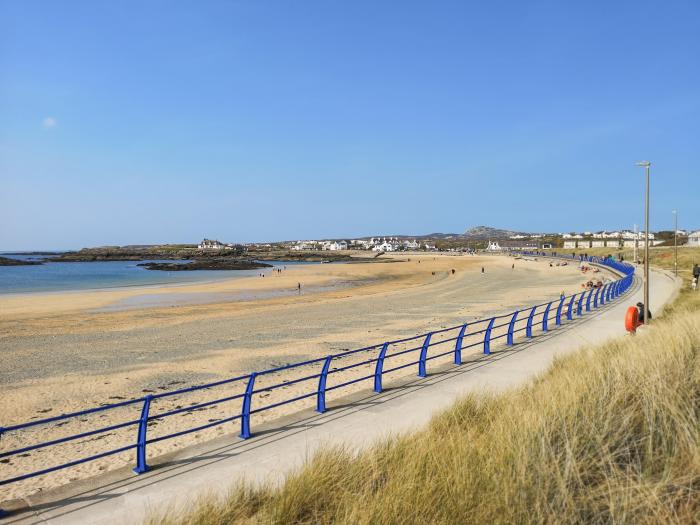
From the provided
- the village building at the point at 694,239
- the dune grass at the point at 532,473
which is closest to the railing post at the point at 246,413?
the dune grass at the point at 532,473

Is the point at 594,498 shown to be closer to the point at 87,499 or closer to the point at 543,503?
the point at 543,503

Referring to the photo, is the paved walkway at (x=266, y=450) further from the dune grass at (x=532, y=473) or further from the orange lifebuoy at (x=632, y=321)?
the orange lifebuoy at (x=632, y=321)

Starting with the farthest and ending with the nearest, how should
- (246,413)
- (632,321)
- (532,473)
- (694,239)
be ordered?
1. (694,239)
2. (632,321)
3. (246,413)
4. (532,473)

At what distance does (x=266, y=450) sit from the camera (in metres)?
6.92

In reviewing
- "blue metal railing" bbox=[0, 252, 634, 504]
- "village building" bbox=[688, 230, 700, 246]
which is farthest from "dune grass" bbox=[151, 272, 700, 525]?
"village building" bbox=[688, 230, 700, 246]

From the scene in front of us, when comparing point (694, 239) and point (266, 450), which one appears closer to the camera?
point (266, 450)

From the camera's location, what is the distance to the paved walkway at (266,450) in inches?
212

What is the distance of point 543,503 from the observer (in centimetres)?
391

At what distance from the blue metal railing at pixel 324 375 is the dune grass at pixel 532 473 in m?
1.95

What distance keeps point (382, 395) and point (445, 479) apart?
527 cm

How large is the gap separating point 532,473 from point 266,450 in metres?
3.97

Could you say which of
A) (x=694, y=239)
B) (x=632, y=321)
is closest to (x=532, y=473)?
(x=632, y=321)

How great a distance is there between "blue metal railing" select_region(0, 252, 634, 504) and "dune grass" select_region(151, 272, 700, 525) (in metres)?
1.95

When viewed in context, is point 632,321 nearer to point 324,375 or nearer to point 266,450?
point 324,375
